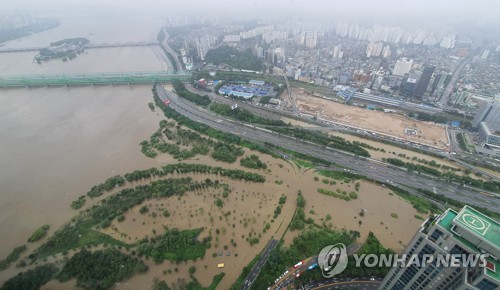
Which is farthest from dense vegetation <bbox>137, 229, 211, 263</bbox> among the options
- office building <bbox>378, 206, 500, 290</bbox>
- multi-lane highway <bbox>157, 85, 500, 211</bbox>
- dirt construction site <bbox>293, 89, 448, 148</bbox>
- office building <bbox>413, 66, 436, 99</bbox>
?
office building <bbox>413, 66, 436, 99</bbox>

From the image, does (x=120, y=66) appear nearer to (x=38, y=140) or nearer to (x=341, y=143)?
(x=38, y=140)

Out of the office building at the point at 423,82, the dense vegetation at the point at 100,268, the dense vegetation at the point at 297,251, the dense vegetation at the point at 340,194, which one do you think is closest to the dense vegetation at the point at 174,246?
the dense vegetation at the point at 100,268

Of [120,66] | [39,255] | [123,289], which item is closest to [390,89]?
[123,289]

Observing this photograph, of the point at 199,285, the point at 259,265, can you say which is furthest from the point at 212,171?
the point at 199,285

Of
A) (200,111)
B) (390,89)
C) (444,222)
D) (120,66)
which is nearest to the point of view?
(444,222)

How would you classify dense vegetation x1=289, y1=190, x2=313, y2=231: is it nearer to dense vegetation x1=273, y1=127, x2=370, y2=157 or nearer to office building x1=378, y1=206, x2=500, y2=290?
office building x1=378, y1=206, x2=500, y2=290

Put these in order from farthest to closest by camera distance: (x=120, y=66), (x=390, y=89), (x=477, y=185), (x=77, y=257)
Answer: (x=120, y=66) → (x=390, y=89) → (x=477, y=185) → (x=77, y=257)
